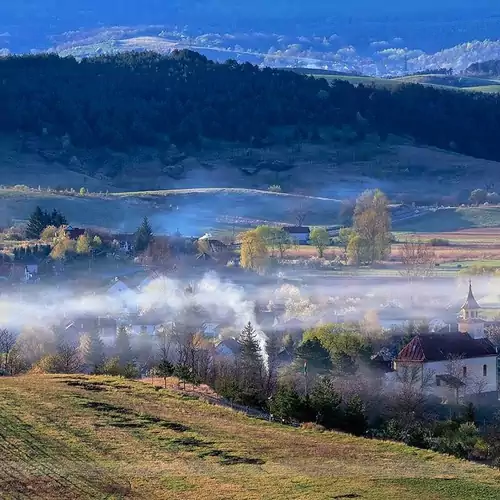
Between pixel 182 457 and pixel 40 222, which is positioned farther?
pixel 40 222

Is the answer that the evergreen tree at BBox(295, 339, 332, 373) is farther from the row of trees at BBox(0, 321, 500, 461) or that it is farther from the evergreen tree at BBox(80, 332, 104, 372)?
the evergreen tree at BBox(80, 332, 104, 372)

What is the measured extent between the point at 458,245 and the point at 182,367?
52.2m

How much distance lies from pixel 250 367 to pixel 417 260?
1341 inches

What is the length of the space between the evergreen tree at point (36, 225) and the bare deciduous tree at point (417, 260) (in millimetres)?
20691

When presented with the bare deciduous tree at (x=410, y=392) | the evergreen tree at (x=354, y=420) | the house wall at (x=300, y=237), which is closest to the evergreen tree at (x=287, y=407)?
the evergreen tree at (x=354, y=420)

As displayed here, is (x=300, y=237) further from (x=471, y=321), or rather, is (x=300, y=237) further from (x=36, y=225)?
(x=471, y=321)

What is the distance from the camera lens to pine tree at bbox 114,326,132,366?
47169 millimetres

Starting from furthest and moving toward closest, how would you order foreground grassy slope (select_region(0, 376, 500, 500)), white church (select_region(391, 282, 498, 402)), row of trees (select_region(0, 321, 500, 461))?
white church (select_region(391, 282, 498, 402)) < row of trees (select_region(0, 321, 500, 461)) < foreground grassy slope (select_region(0, 376, 500, 500))

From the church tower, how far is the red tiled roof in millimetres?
2876

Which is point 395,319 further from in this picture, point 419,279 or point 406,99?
point 406,99

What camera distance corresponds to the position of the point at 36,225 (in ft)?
271

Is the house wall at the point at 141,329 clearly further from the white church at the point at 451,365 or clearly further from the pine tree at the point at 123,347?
the white church at the point at 451,365

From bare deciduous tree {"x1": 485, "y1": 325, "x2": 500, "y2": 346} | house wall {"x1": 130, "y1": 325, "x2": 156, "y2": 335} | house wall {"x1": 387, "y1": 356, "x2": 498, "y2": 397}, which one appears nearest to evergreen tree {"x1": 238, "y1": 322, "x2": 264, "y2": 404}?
house wall {"x1": 130, "y1": 325, "x2": 156, "y2": 335}

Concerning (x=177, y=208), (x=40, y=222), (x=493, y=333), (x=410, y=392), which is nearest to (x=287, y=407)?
(x=410, y=392)
